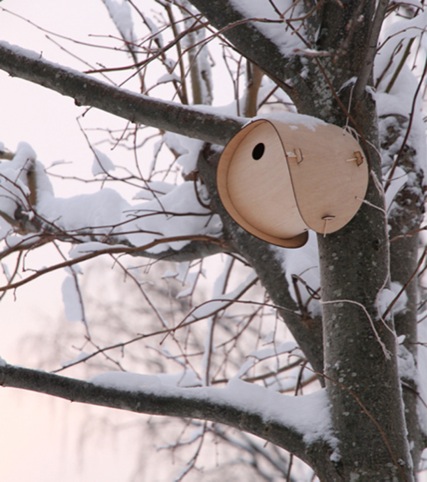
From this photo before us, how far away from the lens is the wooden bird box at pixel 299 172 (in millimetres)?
988

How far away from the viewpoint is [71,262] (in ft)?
4.13

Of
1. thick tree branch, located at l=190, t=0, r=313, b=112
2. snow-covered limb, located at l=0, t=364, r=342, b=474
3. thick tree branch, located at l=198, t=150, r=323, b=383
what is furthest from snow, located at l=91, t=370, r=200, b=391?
thick tree branch, located at l=190, t=0, r=313, b=112

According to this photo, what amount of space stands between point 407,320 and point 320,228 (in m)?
0.43

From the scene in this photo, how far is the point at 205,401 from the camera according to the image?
1.04 meters

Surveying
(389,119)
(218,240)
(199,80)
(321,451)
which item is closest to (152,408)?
(321,451)

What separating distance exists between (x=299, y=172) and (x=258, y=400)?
400 millimetres

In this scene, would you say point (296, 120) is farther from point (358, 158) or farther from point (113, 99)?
point (113, 99)

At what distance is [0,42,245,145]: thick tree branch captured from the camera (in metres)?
1.15

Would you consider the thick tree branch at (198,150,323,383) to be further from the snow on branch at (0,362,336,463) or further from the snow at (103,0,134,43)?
the snow at (103,0,134,43)

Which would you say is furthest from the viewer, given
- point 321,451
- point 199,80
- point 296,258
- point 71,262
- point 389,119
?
point 199,80

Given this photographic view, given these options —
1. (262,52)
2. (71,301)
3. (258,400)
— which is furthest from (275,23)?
(71,301)

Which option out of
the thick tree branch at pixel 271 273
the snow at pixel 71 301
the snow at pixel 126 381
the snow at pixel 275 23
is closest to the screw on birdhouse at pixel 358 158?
the snow at pixel 275 23

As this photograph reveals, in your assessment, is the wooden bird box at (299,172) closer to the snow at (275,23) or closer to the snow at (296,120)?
the snow at (296,120)

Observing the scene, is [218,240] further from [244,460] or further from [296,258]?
[244,460]
